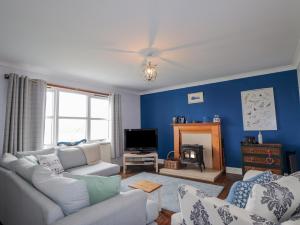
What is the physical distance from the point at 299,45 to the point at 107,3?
291 centimetres

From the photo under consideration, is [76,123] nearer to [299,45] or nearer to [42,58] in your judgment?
[42,58]

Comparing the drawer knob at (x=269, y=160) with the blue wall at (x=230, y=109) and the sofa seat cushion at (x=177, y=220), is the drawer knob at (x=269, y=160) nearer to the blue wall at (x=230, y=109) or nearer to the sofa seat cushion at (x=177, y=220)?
the blue wall at (x=230, y=109)

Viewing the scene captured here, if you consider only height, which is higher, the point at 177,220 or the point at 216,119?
the point at 216,119

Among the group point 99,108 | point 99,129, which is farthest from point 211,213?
point 99,108

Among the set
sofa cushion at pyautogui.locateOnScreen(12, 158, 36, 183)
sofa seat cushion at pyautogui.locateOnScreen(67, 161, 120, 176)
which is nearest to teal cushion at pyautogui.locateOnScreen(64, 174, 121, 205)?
sofa cushion at pyautogui.locateOnScreen(12, 158, 36, 183)

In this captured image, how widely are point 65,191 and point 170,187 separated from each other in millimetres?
2583

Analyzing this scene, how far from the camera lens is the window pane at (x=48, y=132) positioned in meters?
3.88

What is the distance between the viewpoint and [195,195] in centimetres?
116

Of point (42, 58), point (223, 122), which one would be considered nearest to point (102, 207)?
point (42, 58)

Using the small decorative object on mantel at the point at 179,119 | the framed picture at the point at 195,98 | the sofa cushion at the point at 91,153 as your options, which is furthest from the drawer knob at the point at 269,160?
the sofa cushion at the point at 91,153

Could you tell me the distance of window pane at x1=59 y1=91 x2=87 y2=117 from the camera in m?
4.19

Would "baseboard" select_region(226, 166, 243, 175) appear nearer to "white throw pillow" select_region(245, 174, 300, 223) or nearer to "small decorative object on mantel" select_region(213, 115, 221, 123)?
"small decorative object on mantel" select_region(213, 115, 221, 123)

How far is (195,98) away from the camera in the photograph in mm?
4977

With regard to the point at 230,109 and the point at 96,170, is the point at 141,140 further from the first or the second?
the point at 230,109
